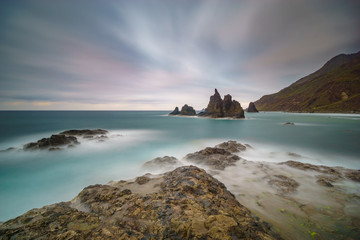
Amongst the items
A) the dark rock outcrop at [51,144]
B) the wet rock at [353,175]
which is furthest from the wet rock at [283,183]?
the dark rock outcrop at [51,144]

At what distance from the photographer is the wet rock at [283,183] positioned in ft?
20.7

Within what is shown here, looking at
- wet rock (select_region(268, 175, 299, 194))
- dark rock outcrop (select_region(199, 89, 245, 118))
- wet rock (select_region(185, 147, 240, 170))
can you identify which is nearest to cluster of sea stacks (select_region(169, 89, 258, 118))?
dark rock outcrop (select_region(199, 89, 245, 118))

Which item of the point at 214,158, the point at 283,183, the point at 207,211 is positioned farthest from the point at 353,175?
the point at 207,211

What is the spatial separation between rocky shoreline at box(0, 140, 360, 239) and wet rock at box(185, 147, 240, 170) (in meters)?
1.82

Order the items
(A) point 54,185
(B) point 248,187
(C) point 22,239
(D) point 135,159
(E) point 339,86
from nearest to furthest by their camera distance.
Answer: (C) point 22,239 < (B) point 248,187 < (A) point 54,185 < (D) point 135,159 < (E) point 339,86

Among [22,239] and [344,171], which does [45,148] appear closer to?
[22,239]

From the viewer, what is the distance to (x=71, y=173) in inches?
420

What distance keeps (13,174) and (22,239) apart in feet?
42.0

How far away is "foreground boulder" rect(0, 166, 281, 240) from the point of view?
2.67 meters

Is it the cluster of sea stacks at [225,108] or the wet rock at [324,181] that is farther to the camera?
the cluster of sea stacks at [225,108]

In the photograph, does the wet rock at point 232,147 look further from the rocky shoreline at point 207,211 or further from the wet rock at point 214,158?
the rocky shoreline at point 207,211

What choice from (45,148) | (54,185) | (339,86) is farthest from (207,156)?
(339,86)

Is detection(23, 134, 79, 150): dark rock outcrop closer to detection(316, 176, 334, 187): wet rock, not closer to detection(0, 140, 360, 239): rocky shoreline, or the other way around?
detection(0, 140, 360, 239): rocky shoreline

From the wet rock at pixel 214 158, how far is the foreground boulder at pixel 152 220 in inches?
211
